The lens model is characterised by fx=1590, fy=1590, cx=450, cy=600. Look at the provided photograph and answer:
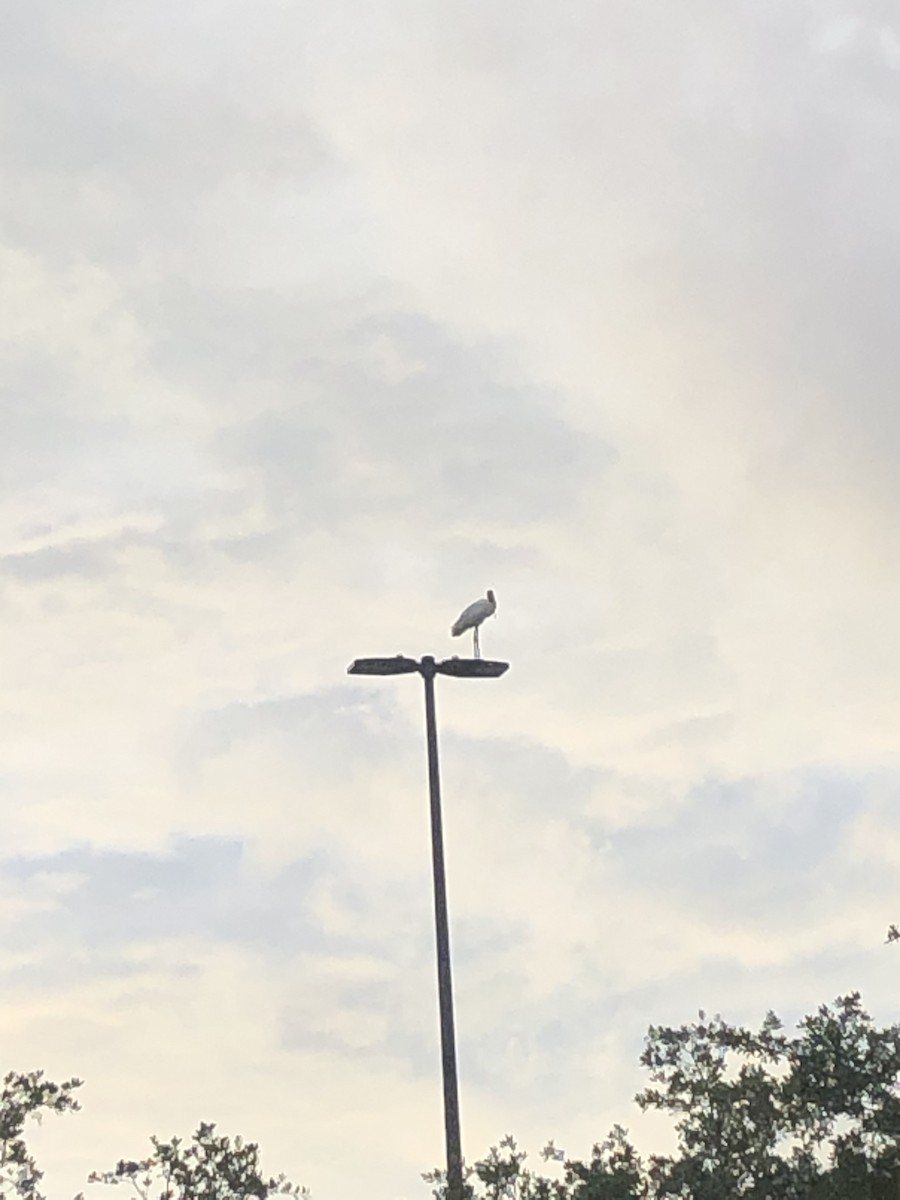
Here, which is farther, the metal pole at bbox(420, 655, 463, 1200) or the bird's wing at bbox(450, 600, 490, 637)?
the bird's wing at bbox(450, 600, 490, 637)

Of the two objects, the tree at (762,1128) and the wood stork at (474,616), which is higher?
the wood stork at (474,616)

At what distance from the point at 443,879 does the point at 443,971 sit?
152cm

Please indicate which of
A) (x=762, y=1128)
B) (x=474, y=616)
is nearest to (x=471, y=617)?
(x=474, y=616)

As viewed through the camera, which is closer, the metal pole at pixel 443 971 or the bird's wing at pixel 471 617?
the metal pole at pixel 443 971

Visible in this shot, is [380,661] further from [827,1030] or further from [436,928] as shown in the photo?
[827,1030]

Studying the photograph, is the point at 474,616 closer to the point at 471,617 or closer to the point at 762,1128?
the point at 471,617

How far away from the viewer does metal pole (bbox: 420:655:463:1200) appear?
→ 2070cm

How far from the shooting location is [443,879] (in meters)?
23.7

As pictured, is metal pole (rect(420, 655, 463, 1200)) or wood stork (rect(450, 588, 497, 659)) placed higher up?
wood stork (rect(450, 588, 497, 659))

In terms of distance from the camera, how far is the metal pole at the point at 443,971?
20.7 m

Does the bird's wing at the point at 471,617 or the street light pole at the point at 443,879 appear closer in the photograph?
the street light pole at the point at 443,879

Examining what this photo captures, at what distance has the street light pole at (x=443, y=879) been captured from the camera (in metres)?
21.1

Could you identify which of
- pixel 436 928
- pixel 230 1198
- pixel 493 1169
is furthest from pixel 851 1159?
pixel 230 1198

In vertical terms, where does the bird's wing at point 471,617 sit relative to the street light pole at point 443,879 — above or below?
above
